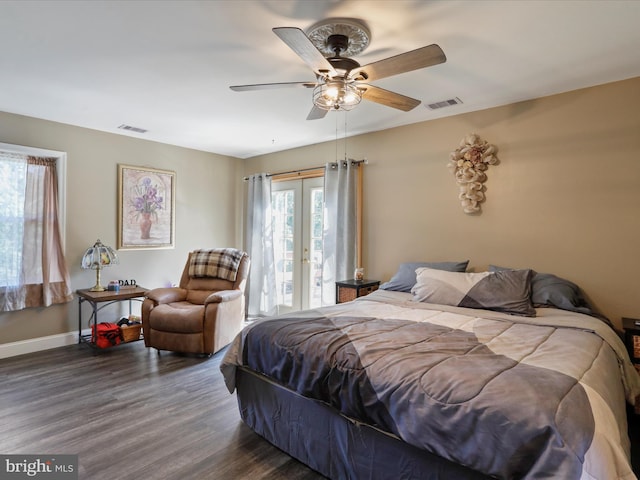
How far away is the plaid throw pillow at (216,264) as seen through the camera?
4.39 m

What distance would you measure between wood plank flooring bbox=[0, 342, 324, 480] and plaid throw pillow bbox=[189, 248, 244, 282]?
1.09m

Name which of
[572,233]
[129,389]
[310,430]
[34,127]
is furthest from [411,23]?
[34,127]

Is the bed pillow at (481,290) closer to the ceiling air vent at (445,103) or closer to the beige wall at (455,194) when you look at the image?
the beige wall at (455,194)

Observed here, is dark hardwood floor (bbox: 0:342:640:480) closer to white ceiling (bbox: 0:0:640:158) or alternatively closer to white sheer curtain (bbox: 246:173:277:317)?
white sheer curtain (bbox: 246:173:277:317)

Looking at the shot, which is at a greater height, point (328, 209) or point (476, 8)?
point (476, 8)

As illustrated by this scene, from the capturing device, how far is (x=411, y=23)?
6.84 feet

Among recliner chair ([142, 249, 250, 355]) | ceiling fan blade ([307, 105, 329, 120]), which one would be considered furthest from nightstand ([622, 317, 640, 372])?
recliner chair ([142, 249, 250, 355])

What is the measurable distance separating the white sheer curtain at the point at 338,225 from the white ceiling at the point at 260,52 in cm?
79

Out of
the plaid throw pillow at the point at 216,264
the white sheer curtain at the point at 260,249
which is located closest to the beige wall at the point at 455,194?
the white sheer curtain at the point at 260,249

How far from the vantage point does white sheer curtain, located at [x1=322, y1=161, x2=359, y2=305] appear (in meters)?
4.28

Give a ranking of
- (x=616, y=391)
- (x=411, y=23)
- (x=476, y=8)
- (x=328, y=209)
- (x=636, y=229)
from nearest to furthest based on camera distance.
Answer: (x=616, y=391) → (x=476, y=8) → (x=411, y=23) → (x=636, y=229) → (x=328, y=209)

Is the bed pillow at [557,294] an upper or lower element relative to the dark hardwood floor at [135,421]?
upper

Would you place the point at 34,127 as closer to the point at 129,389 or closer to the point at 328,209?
the point at 129,389

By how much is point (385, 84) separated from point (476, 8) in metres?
1.08
